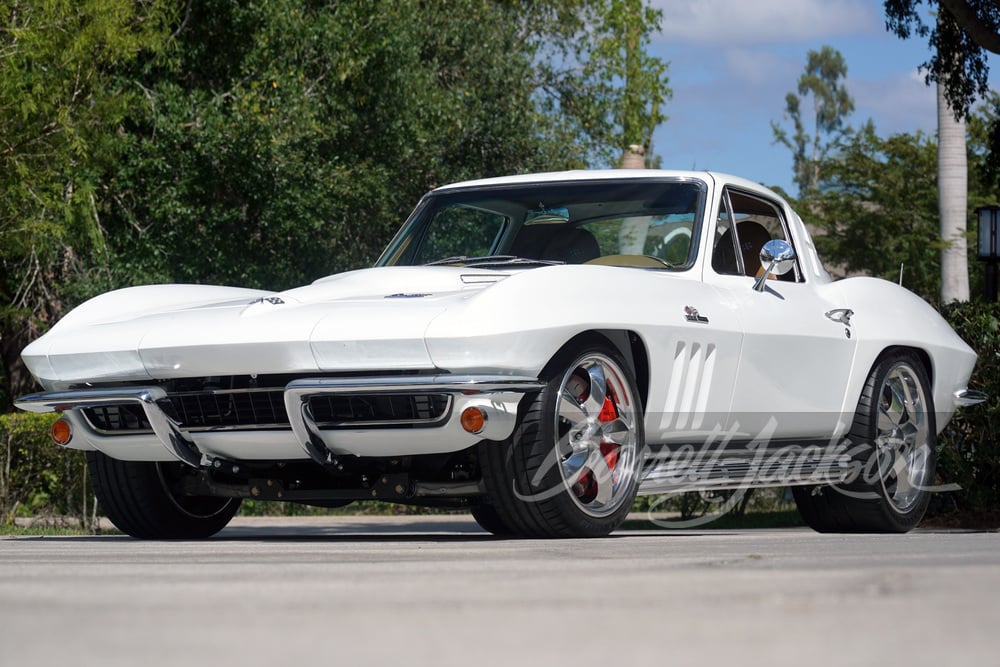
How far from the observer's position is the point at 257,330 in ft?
18.3

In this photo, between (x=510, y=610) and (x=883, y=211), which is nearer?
(x=510, y=610)

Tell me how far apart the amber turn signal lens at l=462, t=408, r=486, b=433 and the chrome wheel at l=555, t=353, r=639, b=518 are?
41cm

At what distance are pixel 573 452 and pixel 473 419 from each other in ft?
2.00

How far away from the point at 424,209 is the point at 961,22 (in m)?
8.03

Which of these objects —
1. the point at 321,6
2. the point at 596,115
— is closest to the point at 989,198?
the point at 596,115

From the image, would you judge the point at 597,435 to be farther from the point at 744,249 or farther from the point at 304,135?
the point at 304,135

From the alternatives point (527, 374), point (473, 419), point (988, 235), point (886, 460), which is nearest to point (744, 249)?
point (886, 460)

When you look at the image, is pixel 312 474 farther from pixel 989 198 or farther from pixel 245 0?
pixel 989 198

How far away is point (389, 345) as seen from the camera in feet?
17.4

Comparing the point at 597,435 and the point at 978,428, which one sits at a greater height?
the point at 597,435

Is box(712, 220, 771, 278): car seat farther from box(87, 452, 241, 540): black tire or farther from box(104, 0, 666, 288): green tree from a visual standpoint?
box(104, 0, 666, 288): green tree

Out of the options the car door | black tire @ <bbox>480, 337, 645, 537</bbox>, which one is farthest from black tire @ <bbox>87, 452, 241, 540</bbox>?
the car door

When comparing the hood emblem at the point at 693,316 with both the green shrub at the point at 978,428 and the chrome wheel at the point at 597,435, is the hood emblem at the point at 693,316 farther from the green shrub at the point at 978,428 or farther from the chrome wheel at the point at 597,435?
the green shrub at the point at 978,428

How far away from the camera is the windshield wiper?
6.77m
